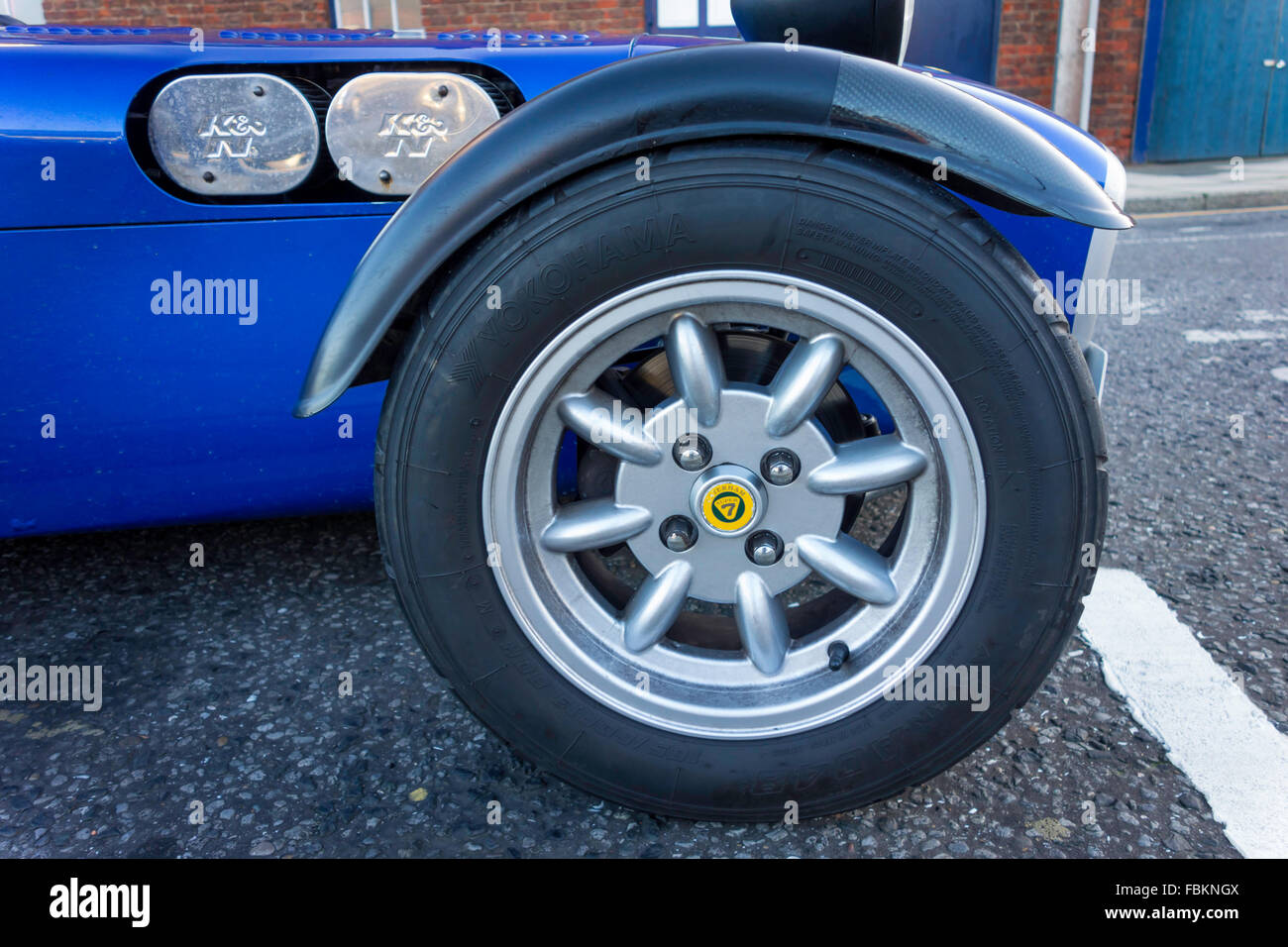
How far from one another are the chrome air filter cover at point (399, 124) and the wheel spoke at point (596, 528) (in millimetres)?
664

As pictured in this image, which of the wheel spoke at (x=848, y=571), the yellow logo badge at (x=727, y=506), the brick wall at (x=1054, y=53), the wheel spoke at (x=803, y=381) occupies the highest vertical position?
the brick wall at (x=1054, y=53)

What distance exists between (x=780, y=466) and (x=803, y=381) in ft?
0.41

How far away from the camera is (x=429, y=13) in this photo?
33.2 feet

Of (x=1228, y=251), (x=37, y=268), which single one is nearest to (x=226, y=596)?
(x=37, y=268)

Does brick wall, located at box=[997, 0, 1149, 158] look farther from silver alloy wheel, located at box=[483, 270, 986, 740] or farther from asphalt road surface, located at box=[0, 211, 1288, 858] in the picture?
silver alloy wheel, located at box=[483, 270, 986, 740]

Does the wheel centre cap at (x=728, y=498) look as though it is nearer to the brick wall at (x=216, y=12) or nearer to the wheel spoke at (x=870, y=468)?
the wheel spoke at (x=870, y=468)

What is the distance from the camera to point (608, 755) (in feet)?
4.63

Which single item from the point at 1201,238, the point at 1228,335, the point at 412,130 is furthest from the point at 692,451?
the point at 1201,238

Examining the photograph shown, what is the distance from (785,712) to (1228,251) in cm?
610

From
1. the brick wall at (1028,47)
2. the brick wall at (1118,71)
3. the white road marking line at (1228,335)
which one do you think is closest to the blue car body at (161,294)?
the white road marking line at (1228,335)

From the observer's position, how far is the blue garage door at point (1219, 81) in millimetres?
10453

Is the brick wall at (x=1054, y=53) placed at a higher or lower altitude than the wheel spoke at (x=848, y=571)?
higher
